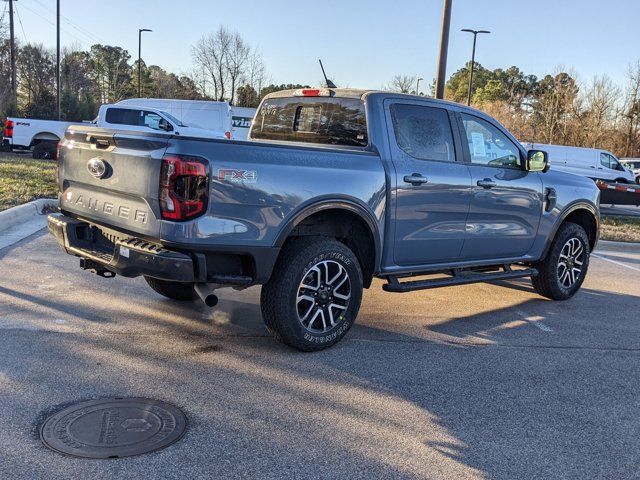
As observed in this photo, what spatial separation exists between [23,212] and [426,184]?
7099mm

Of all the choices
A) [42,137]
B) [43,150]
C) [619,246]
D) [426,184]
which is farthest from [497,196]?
[42,137]

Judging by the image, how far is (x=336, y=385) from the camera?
3965 mm

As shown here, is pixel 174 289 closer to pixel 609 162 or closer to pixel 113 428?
pixel 113 428

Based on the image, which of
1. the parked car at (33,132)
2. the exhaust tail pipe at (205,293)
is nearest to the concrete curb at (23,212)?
the exhaust tail pipe at (205,293)

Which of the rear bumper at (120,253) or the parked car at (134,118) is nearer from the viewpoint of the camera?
the rear bumper at (120,253)

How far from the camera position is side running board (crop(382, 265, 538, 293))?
197 inches

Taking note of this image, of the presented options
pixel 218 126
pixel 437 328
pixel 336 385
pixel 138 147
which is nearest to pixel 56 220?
pixel 138 147

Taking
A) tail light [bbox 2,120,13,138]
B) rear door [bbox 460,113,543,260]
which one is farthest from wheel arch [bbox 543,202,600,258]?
tail light [bbox 2,120,13,138]

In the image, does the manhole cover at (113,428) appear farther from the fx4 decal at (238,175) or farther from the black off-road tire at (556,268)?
the black off-road tire at (556,268)

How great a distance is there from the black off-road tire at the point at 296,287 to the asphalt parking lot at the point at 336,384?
15 cm

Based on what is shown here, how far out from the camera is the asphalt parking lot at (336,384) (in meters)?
3.03

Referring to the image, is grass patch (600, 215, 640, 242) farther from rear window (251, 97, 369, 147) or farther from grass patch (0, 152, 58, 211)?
grass patch (0, 152, 58, 211)

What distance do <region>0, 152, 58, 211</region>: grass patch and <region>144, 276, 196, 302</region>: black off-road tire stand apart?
204 inches

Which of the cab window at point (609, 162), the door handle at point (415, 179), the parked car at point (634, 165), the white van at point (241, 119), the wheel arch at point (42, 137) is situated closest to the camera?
the door handle at point (415, 179)
